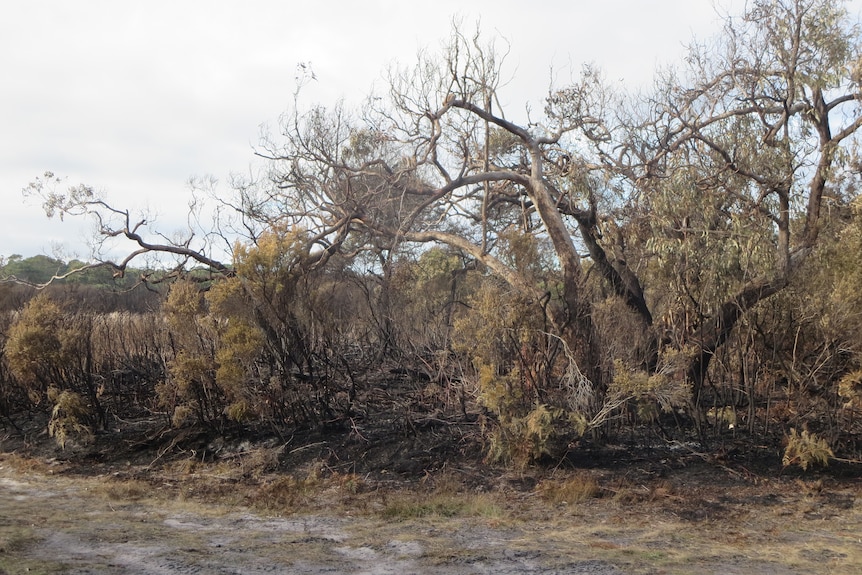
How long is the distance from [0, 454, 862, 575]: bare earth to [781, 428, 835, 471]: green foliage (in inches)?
10.0

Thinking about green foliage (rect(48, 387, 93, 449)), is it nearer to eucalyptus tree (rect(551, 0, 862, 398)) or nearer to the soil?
the soil

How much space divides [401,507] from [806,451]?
4.09 meters

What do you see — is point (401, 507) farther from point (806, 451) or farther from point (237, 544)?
point (806, 451)

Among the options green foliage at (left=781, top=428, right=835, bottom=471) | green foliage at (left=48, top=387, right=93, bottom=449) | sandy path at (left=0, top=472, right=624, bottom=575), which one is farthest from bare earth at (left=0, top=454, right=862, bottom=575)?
green foliage at (left=48, top=387, right=93, bottom=449)

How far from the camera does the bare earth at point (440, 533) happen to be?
210 inches

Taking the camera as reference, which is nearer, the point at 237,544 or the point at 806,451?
the point at 237,544

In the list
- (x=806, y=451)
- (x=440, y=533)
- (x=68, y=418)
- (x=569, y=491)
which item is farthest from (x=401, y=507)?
(x=68, y=418)

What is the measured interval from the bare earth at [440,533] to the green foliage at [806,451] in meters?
0.25

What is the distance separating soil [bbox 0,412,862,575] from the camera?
5465 millimetres

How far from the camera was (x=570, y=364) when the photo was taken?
830 cm

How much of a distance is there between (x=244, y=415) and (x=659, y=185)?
6352 mm

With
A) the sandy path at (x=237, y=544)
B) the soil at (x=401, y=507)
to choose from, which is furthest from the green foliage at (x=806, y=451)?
the sandy path at (x=237, y=544)

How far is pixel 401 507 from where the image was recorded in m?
7.01

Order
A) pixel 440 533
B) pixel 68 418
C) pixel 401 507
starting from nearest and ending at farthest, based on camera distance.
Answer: pixel 440 533 < pixel 401 507 < pixel 68 418
